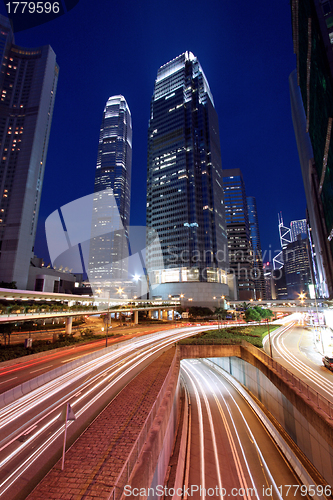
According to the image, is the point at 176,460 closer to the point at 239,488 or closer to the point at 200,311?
the point at 239,488

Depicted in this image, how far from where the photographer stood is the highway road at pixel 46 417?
8312 mm

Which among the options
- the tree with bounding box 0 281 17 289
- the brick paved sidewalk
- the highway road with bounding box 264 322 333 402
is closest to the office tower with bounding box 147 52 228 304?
the tree with bounding box 0 281 17 289

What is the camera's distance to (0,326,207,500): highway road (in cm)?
831

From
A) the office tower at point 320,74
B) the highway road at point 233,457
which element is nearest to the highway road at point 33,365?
the highway road at point 233,457

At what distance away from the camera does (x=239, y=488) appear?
12.7 m

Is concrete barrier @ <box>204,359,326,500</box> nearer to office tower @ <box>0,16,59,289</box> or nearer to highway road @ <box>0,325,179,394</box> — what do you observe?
highway road @ <box>0,325,179,394</box>

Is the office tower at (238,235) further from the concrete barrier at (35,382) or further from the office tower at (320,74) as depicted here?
the concrete barrier at (35,382)

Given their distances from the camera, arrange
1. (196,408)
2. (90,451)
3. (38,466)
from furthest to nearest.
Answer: (196,408) → (90,451) → (38,466)

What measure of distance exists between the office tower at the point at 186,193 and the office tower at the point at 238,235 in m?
51.7

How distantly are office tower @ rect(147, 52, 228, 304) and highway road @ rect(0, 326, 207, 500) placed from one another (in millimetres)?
86243

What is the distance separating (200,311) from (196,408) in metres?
72.0

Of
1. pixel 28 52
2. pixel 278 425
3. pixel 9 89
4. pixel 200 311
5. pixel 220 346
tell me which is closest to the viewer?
pixel 278 425

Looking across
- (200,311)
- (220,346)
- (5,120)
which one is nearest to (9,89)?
(5,120)

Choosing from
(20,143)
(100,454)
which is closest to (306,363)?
(100,454)
